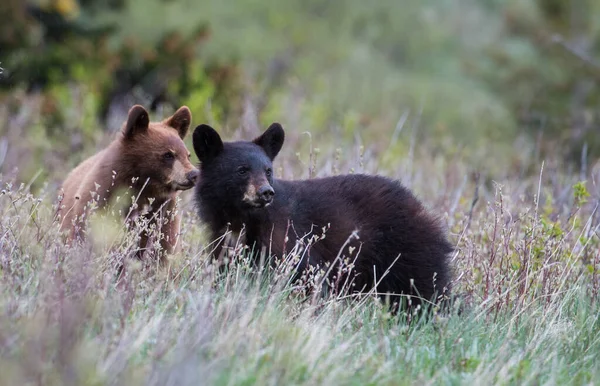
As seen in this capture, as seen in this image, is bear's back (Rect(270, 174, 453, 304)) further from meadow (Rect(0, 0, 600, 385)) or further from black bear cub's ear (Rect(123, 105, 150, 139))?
black bear cub's ear (Rect(123, 105, 150, 139))

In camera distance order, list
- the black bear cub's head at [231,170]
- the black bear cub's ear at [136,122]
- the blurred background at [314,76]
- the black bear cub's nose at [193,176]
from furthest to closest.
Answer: the blurred background at [314,76]
the black bear cub's ear at [136,122]
the black bear cub's nose at [193,176]
the black bear cub's head at [231,170]

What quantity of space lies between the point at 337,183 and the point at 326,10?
85.2 feet

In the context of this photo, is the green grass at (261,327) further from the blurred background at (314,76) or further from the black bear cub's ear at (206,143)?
the blurred background at (314,76)

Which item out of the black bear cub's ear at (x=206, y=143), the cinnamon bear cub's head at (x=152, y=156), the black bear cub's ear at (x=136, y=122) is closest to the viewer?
the black bear cub's ear at (x=206, y=143)

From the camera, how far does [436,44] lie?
33.5 metres

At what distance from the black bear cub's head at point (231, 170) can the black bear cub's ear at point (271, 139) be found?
0.36ft

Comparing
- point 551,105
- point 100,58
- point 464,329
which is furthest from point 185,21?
point 464,329

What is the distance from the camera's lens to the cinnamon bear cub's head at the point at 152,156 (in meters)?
6.52

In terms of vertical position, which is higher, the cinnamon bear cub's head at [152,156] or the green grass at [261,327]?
the cinnamon bear cub's head at [152,156]

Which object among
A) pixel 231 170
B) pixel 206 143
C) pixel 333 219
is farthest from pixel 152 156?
pixel 333 219

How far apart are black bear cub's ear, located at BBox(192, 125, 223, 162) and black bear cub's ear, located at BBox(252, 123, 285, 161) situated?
0.36 metres

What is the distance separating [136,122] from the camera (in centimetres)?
670

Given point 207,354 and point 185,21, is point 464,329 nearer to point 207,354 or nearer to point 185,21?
point 207,354

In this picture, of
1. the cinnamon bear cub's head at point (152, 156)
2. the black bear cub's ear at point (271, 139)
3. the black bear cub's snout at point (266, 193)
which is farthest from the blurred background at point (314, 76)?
the black bear cub's snout at point (266, 193)
